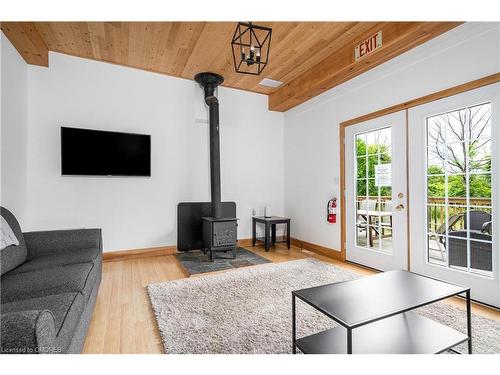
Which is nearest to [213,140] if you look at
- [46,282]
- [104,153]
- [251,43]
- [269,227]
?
[104,153]

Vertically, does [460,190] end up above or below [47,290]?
above

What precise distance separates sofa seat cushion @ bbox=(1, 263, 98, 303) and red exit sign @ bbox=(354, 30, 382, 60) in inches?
129

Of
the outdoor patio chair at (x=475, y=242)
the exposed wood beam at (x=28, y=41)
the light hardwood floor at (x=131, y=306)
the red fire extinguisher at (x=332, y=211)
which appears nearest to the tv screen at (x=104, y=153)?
the exposed wood beam at (x=28, y=41)

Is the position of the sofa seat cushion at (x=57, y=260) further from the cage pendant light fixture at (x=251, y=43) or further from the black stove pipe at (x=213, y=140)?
the cage pendant light fixture at (x=251, y=43)

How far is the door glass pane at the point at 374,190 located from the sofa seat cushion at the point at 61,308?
3.14 meters

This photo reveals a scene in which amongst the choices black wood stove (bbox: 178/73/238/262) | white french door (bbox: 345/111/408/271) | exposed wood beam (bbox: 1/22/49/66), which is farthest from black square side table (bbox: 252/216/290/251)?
exposed wood beam (bbox: 1/22/49/66)

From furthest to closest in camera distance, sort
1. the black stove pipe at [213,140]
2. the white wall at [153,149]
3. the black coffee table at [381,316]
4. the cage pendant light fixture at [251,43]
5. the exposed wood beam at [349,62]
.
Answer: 1. the black stove pipe at [213,140]
2. the white wall at [153,149]
3. the exposed wood beam at [349,62]
4. the cage pendant light fixture at [251,43]
5. the black coffee table at [381,316]

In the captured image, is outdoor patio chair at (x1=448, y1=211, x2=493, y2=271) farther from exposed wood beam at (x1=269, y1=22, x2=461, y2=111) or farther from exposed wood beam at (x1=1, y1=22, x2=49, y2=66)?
exposed wood beam at (x1=1, y1=22, x2=49, y2=66)

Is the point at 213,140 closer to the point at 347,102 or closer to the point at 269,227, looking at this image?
the point at 269,227

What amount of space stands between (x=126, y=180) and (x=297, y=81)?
9.80 feet

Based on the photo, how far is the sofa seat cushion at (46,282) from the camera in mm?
1407

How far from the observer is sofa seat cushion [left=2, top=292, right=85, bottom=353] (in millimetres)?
1088

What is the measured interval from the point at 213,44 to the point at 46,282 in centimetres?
285

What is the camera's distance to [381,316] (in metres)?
1.21
